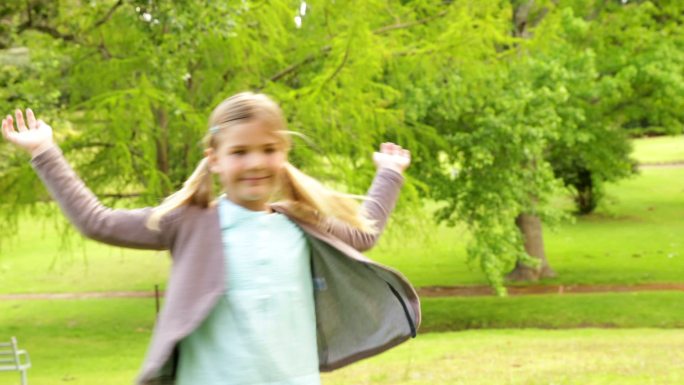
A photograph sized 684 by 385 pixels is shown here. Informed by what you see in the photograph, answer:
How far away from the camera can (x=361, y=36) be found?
55.3ft

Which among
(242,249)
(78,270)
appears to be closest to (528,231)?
(78,270)

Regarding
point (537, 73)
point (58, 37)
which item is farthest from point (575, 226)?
point (58, 37)

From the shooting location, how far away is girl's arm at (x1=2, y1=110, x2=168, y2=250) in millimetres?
2957

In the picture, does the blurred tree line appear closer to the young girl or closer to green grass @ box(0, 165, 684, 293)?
green grass @ box(0, 165, 684, 293)

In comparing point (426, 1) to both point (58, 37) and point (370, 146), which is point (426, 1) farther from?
point (58, 37)

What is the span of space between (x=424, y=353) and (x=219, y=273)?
34.9 feet

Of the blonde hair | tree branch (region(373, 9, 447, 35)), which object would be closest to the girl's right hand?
the blonde hair

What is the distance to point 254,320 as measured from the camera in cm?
296

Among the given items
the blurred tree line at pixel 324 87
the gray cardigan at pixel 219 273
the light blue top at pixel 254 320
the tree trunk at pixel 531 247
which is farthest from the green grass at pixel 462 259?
the light blue top at pixel 254 320

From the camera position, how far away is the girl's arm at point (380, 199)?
10.7 feet

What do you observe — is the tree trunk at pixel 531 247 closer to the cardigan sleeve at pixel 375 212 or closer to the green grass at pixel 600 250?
the green grass at pixel 600 250

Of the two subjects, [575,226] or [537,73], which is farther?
[575,226]

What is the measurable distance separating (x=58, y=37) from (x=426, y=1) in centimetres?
715

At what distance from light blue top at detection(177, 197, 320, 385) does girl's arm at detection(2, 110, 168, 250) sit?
0.24 metres
